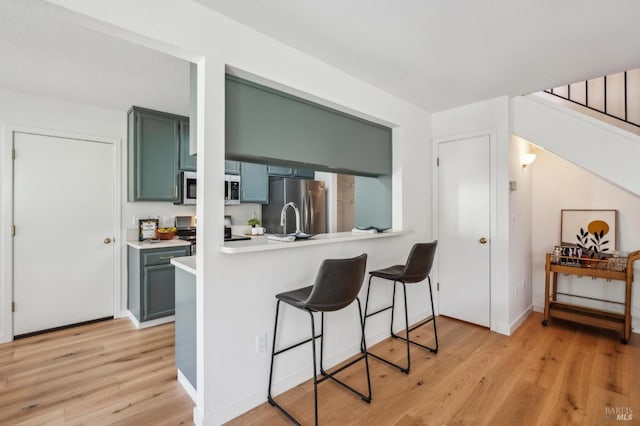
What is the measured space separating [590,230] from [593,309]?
868 millimetres

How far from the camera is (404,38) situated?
80.4 inches

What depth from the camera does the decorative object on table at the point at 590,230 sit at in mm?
3205

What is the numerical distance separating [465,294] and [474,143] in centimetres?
166

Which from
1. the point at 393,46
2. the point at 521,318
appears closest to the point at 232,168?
the point at 393,46

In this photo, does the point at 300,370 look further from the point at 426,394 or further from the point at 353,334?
the point at 426,394

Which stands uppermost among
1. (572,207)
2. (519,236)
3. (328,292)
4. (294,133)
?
(294,133)

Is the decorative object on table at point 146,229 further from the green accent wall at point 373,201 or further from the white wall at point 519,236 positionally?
the white wall at point 519,236

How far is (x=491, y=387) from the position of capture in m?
2.18

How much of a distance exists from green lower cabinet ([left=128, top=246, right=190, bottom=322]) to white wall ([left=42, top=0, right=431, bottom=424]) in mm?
1813

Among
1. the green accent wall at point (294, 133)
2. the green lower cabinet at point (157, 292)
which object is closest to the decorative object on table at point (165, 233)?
the green lower cabinet at point (157, 292)

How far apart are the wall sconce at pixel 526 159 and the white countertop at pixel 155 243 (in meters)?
3.85

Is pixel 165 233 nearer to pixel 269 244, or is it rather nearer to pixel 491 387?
pixel 269 244

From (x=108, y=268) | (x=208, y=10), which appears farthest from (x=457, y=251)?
(x=108, y=268)

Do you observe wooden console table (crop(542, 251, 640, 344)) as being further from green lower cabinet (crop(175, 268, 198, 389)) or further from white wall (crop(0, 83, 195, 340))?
white wall (crop(0, 83, 195, 340))
